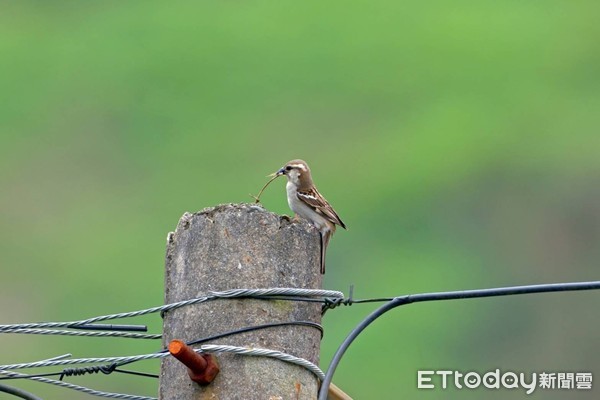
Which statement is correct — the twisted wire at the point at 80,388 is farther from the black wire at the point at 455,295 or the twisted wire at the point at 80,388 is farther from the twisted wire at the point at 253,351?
the black wire at the point at 455,295

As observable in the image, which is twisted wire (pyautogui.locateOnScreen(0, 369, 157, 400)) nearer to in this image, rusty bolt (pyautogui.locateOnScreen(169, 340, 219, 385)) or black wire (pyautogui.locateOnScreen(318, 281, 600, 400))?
rusty bolt (pyautogui.locateOnScreen(169, 340, 219, 385))

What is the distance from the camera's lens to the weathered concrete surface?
308 inches

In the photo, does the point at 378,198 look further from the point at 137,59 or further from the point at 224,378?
the point at 224,378

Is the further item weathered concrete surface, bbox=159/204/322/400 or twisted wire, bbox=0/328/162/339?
twisted wire, bbox=0/328/162/339

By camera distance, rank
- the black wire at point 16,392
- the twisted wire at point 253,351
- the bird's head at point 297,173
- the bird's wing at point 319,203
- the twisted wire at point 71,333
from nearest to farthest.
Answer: the twisted wire at point 253,351, the black wire at point 16,392, the twisted wire at point 71,333, the bird's wing at point 319,203, the bird's head at point 297,173

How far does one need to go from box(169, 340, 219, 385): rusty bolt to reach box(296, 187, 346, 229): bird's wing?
291 cm

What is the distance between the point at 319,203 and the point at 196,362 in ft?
12.3

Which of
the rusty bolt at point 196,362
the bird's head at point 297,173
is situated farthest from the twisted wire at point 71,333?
the bird's head at point 297,173

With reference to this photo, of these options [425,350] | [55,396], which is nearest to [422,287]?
[425,350]

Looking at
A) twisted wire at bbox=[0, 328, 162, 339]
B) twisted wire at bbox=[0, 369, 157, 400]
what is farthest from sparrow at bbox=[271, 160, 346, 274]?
twisted wire at bbox=[0, 369, 157, 400]

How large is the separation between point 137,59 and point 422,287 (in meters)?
21.8

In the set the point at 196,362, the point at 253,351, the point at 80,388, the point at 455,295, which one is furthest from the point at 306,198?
the point at 196,362

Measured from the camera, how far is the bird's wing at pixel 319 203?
10.8 metres

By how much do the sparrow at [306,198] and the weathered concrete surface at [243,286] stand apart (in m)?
2.51
